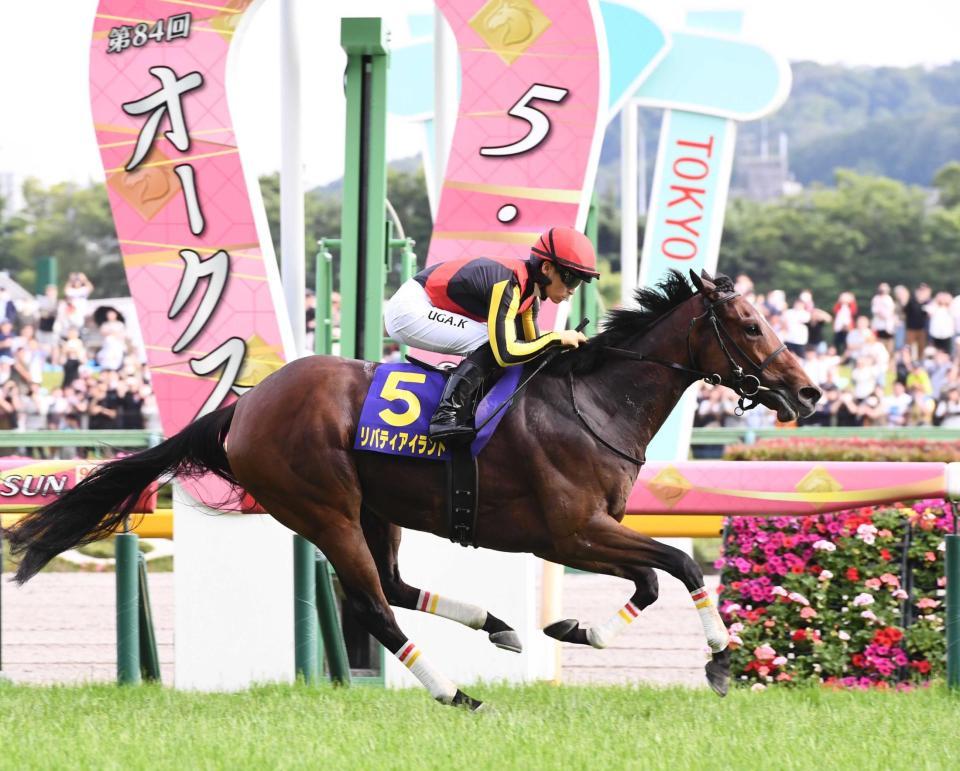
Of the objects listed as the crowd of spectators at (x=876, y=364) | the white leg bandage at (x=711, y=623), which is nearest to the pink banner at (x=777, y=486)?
the white leg bandage at (x=711, y=623)

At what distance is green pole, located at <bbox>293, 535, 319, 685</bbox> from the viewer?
5996mm

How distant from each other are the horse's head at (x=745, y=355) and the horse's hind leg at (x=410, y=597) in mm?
1218

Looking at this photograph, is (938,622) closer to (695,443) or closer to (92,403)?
(695,443)

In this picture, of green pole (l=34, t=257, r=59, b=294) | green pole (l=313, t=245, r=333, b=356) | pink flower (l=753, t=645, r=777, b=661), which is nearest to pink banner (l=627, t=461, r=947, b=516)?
A: pink flower (l=753, t=645, r=777, b=661)

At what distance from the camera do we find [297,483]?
505cm

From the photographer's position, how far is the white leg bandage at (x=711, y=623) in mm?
4754

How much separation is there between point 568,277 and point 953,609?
1.92 meters

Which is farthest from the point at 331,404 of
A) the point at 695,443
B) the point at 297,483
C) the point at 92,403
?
the point at 92,403

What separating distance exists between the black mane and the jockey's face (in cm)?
23

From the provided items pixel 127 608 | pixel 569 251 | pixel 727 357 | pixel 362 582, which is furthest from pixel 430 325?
pixel 127 608

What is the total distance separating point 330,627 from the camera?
6039 millimetres

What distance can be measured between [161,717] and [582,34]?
10.6 ft

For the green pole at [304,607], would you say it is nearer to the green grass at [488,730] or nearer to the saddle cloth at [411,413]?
A: the green grass at [488,730]

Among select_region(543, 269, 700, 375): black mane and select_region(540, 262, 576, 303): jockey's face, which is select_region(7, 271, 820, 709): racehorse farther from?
select_region(540, 262, 576, 303): jockey's face
